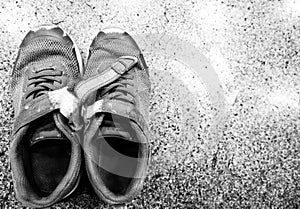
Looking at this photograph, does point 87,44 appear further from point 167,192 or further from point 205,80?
point 167,192

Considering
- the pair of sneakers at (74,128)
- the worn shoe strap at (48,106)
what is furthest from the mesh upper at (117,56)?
the worn shoe strap at (48,106)

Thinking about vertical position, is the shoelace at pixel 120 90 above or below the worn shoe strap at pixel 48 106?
below

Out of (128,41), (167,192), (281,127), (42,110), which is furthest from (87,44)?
(281,127)

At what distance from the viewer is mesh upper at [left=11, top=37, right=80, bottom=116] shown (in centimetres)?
107

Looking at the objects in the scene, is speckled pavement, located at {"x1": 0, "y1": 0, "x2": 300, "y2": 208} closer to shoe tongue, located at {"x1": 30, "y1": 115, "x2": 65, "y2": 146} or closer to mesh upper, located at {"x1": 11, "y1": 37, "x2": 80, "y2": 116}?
mesh upper, located at {"x1": 11, "y1": 37, "x2": 80, "y2": 116}

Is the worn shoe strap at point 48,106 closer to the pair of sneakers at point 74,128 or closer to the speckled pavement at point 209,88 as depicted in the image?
the pair of sneakers at point 74,128

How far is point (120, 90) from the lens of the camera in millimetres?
1019

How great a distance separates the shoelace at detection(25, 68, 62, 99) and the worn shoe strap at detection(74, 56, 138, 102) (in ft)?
0.21

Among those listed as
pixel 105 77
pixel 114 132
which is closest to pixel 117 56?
pixel 105 77

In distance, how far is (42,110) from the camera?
94 cm

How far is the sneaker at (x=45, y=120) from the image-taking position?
92 centimetres

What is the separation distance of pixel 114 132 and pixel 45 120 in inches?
5.8

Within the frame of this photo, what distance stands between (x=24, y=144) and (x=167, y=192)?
0.36 metres

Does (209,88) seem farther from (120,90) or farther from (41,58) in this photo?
(41,58)
